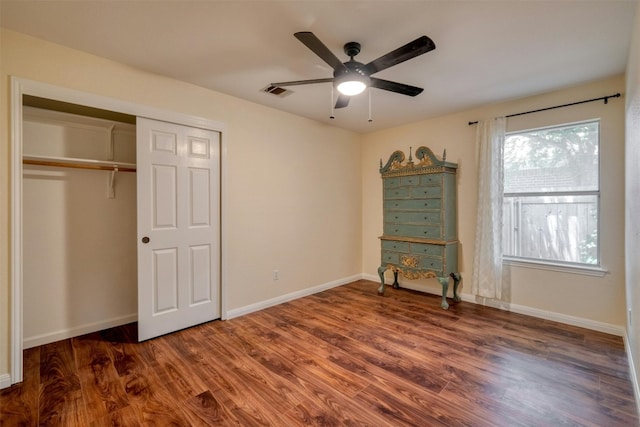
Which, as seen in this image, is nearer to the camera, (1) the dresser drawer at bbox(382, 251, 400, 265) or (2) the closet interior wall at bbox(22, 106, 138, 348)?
(2) the closet interior wall at bbox(22, 106, 138, 348)

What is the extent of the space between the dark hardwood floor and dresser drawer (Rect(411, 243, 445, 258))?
0.80m

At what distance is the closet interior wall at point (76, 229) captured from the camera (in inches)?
101

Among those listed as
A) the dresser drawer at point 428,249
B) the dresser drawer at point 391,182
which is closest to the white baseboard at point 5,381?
the dresser drawer at point 428,249

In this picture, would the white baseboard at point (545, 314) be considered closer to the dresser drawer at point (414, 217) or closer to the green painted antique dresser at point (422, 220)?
the green painted antique dresser at point (422, 220)

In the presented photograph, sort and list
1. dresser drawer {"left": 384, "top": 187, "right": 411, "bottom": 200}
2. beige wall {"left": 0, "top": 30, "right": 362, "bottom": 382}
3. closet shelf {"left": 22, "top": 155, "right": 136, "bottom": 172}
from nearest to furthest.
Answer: beige wall {"left": 0, "top": 30, "right": 362, "bottom": 382}, closet shelf {"left": 22, "top": 155, "right": 136, "bottom": 172}, dresser drawer {"left": 384, "top": 187, "right": 411, "bottom": 200}

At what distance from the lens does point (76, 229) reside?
9.07 feet

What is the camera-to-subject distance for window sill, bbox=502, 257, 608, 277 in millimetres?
2859

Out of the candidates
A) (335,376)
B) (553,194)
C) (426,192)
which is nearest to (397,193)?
(426,192)

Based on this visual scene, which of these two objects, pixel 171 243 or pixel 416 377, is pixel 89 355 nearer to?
pixel 171 243

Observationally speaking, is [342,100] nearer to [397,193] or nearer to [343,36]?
[343,36]

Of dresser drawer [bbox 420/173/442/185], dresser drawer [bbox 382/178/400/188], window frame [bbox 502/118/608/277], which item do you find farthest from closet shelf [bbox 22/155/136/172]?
window frame [bbox 502/118/608/277]

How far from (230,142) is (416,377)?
2885 millimetres

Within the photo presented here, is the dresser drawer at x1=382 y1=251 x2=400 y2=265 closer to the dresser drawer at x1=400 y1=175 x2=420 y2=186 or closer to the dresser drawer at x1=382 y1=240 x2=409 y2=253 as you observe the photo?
the dresser drawer at x1=382 y1=240 x2=409 y2=253

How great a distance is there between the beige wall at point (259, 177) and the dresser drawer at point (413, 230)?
812 mm
